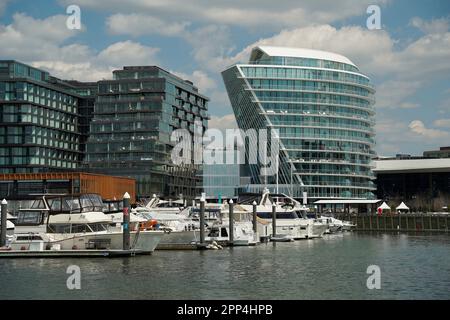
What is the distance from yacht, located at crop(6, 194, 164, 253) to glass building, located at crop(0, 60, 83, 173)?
113 meters

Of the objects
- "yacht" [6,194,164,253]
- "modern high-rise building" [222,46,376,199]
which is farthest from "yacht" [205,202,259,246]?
"modern high-rise building" [222,46,376,199]

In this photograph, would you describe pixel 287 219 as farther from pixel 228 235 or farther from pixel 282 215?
pixel 228 235

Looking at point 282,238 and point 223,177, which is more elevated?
point 223,177

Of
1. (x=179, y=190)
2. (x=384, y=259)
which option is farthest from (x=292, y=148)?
(x=384, y=259)

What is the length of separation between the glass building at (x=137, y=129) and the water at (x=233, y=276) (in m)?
103

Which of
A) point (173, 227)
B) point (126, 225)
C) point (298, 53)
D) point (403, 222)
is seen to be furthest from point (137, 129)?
point (126, 225)

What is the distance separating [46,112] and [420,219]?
9590 cm

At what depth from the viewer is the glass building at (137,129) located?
170 meters

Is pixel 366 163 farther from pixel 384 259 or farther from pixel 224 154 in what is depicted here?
pixel 384 259

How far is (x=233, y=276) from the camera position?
161 ft

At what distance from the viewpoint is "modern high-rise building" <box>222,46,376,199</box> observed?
177 meters

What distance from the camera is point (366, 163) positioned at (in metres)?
187

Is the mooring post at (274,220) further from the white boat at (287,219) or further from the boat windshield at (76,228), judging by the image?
the boat windshield at (76,228)

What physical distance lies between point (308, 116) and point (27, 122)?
68.8 m
